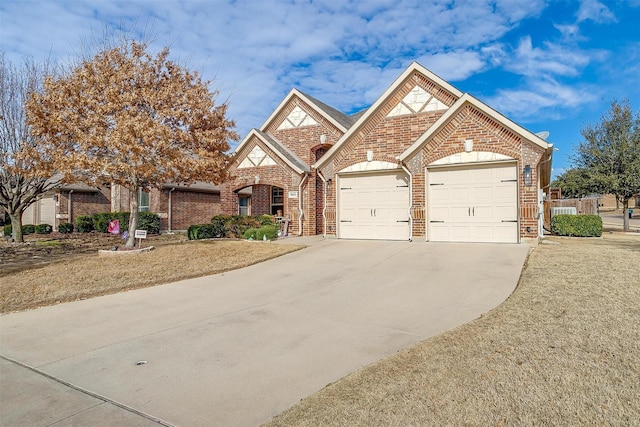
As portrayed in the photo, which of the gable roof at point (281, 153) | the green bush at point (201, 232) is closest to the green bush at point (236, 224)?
the green bush at point (201, 232)

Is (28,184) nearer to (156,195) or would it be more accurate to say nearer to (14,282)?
(156,195)

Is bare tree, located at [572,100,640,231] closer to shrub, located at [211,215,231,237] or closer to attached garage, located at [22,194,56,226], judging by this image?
shrub, located at [211,215,231,237]

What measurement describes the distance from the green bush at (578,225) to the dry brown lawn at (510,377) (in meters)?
11.7

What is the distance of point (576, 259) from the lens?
29.2ft

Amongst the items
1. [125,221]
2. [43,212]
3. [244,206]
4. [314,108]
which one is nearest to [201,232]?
[244,206]

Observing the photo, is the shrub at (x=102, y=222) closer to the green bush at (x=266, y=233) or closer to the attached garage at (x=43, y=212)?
the attached garage at (x=43, y=212)

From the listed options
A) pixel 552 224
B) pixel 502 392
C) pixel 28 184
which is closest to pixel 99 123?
pixel 28 184

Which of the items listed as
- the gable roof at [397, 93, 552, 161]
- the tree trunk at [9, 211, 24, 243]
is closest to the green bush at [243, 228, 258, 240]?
the gable roof at [397, 93, 552, 161]

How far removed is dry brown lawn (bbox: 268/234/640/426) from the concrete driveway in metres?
0.37

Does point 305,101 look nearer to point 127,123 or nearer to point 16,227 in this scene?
point 127,123

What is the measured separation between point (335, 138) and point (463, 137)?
7294mm

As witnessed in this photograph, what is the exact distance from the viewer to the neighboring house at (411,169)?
11656 millimetres

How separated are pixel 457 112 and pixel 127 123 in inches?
394

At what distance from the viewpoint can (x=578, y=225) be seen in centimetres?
1555
